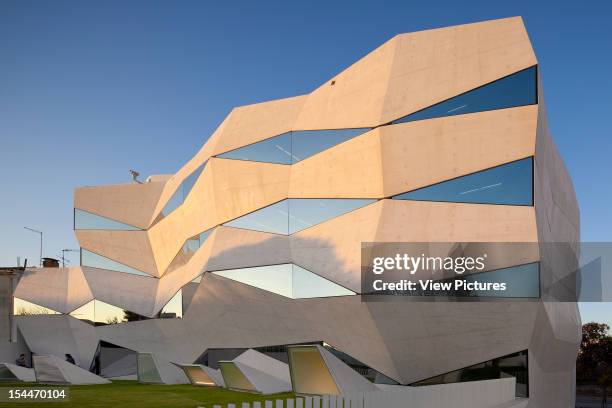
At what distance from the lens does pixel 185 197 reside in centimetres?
2844

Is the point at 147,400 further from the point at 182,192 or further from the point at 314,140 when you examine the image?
the point at 182,192

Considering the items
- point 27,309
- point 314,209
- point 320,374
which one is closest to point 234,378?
point 320,374

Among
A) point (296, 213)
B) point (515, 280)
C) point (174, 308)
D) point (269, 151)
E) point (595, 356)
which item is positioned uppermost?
point (269, 151)

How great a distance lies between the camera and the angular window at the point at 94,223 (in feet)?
107

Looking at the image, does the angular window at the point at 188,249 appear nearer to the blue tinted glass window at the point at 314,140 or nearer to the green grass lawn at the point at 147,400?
the blue tinted glass window at the point at 314,140

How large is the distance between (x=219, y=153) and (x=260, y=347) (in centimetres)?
766

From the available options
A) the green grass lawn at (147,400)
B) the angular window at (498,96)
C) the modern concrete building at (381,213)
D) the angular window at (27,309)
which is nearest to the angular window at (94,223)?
the angular window at (27,309)

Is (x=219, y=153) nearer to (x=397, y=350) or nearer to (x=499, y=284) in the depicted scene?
(x=397, y=350)

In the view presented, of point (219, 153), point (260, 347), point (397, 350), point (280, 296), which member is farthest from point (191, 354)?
point (397, 350)

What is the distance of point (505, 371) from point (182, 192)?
16.1 meters

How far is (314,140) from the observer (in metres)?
22.6

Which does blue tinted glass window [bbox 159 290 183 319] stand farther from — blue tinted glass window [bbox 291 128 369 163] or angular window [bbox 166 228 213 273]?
blue tinted glass window [bbox 291 128 369 163]

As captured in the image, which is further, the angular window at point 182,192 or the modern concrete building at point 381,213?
the angular window at point 182,192

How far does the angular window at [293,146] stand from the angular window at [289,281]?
3.91m
